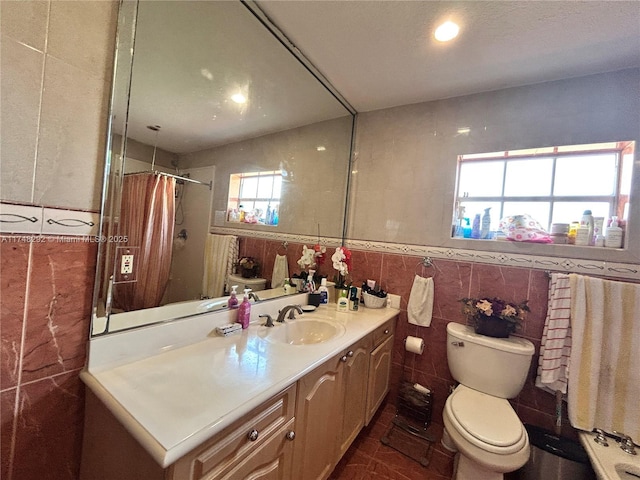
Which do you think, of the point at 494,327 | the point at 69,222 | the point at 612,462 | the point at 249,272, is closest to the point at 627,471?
the point at 612,462

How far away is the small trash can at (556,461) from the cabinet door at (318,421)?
1.08 metres

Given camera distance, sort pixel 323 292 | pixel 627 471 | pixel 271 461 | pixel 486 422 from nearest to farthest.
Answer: pixel 271 461 → pixel 627 471 → pixel 486 422 → pixel 323 292

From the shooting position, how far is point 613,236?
57.1 inches

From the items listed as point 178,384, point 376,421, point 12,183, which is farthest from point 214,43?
point 376,421

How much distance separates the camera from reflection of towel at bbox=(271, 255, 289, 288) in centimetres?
183

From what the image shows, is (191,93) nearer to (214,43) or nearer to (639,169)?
(214,43)

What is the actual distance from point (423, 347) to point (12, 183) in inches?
89.7

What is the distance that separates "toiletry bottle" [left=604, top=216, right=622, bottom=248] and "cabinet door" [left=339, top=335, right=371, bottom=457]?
1.49 meters

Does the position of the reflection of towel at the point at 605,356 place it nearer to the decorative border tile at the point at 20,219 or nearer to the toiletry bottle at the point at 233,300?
the toiletry bottle at the point at 233,300

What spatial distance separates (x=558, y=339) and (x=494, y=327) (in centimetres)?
33

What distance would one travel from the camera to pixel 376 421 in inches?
73.6

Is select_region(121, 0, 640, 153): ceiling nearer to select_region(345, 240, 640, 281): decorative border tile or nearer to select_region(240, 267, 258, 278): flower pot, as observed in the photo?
select_region(240, 267, 258, 278): flower pot

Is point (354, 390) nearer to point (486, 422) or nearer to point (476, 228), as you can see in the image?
point (486, 422)

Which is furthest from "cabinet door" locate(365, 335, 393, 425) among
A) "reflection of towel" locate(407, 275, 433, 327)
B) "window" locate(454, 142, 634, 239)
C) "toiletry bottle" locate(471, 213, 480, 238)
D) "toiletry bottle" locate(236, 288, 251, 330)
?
"window" locate(454, 142, 634, 239)
